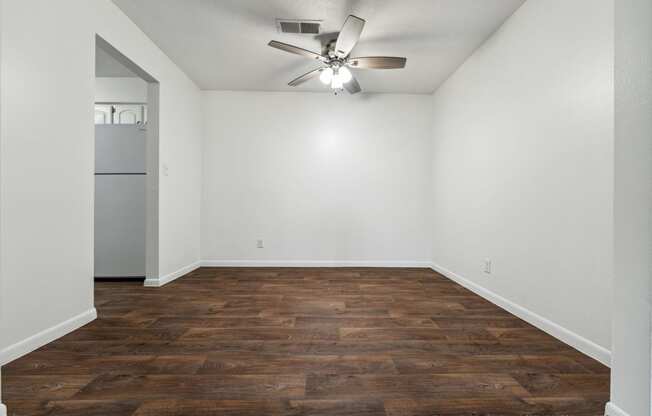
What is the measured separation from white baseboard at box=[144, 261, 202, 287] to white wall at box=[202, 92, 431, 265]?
0.33m

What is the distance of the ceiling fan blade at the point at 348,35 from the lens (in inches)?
90.6

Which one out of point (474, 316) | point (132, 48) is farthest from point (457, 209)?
point (132, 48)

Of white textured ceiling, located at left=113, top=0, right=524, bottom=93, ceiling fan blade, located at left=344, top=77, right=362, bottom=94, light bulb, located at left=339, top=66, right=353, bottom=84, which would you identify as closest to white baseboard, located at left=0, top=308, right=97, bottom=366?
white textured ceiling, located at left=113, top=0, right=524, bottom=93

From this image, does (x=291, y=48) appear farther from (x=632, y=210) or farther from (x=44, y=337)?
(x=44, y=337)

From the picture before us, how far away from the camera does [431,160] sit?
176 inches

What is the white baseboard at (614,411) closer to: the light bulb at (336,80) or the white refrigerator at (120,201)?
the light bulb at (336,80)

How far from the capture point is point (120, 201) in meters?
3.55

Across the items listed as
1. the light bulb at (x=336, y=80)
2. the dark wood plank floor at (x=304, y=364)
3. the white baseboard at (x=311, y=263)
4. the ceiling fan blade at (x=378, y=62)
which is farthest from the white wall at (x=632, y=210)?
the white baseboard at (x=311, y=263)

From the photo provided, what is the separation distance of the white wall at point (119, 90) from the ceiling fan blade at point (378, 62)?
2956mm

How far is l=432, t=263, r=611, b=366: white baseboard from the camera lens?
1.67 m

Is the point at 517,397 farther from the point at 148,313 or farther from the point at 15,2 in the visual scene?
the point at 15,2

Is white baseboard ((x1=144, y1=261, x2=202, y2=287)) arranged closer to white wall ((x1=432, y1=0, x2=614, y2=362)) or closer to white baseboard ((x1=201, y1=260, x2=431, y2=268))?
white baseboard ((x1=201, y1=260, x2=431, y2=268))

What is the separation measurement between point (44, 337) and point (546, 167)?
3.33 metres

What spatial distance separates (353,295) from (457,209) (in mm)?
1661
